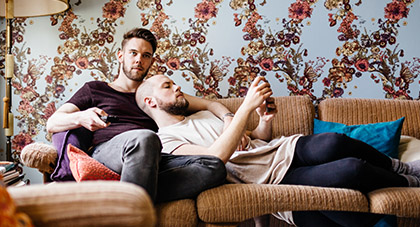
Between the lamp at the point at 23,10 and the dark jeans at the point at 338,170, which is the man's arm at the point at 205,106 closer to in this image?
the dark jeans at the point at 338,170

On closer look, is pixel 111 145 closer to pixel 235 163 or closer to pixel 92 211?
pixel 235 163

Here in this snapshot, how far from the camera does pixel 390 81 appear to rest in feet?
7.97

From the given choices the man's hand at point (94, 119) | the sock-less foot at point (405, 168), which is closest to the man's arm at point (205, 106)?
the man's hand at point (94, 119)

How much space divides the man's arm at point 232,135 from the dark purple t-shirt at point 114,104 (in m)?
0.42

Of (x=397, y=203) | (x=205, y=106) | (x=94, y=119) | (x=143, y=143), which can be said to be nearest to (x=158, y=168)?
(x=143, y=143)

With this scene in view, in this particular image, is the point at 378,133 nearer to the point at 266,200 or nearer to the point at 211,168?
the point at 266,200

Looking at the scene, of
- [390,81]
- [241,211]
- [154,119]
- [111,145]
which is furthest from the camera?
[390,81]

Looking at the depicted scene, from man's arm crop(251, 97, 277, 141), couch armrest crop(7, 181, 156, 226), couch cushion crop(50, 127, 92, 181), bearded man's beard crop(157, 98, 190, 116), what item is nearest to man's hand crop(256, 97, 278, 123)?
man's arm crop(251, 97, 277, 141)

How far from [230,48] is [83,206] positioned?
2022 mm

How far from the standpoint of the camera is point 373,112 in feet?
7.14

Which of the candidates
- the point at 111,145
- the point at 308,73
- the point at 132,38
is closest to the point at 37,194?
the point at 111,145

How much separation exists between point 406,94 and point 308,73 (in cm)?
68

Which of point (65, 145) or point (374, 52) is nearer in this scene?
point (65, 145)

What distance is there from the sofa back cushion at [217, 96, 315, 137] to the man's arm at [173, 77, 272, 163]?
0.61m
